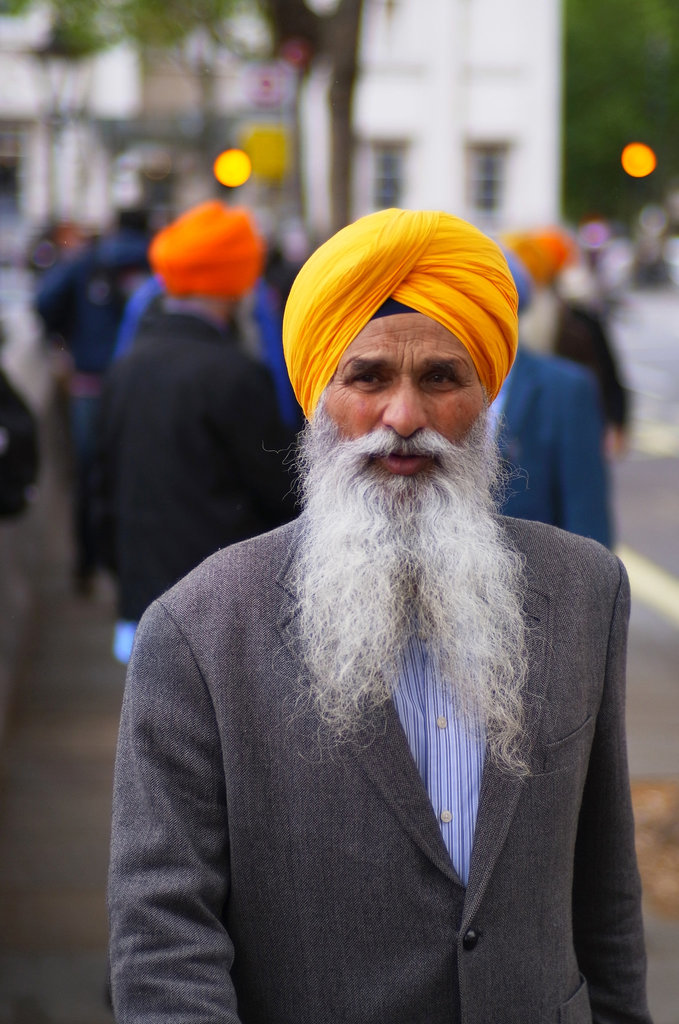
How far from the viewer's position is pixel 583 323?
7691mm

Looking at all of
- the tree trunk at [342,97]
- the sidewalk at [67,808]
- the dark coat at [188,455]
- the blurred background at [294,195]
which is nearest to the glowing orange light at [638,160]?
the blurred background at [294,195]

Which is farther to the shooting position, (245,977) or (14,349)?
(14,349)

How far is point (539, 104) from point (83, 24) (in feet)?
66.2

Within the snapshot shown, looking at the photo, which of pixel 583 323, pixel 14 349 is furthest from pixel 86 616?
pixel 14 349

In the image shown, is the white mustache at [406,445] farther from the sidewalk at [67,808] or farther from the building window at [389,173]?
the building window at [389,173]

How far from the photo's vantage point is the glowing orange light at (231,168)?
1238 cm

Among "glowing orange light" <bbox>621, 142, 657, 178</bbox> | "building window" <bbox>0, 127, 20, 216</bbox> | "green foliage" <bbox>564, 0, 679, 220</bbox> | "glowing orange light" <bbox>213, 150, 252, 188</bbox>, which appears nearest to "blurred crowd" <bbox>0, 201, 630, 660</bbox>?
"glowing orange light" <bbox>621, 142, 657, 178</bbox>

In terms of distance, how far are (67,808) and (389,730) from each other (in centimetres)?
385

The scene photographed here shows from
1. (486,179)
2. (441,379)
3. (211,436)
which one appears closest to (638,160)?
(211,436)

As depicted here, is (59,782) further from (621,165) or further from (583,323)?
(621,165)

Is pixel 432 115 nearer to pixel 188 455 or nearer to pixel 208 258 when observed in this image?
pixel 208 258

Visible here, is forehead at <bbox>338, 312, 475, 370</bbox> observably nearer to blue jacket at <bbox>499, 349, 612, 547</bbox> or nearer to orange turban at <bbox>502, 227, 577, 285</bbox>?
blue jacket at <bbox>499, 349, 612, 547</bbox>

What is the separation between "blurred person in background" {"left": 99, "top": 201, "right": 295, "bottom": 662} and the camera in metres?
4.08

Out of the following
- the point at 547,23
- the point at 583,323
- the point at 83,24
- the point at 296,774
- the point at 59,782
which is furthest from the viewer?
the point at 547,23
